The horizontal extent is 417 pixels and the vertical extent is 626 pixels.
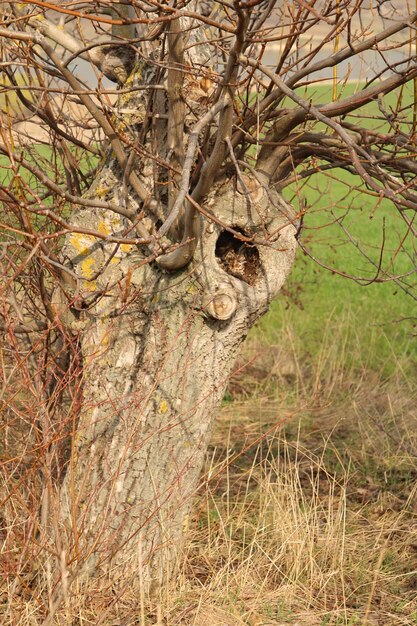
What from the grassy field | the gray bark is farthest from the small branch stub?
the grassy field

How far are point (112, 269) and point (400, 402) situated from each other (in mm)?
3244

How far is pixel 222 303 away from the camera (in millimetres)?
3285

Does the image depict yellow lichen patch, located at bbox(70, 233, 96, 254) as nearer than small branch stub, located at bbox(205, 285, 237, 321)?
No

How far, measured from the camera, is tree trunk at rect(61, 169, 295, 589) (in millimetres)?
3365

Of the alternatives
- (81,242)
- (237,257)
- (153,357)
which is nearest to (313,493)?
(153,357)

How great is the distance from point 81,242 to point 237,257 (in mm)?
660

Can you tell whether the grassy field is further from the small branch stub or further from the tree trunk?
the small branch stub

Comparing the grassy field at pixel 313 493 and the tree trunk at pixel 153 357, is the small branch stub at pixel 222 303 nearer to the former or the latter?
A: the tree trunk at pixel 153 357

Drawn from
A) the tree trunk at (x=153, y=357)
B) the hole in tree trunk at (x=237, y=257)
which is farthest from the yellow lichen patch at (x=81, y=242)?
the hole in tree trunk at (x=237, y=257)

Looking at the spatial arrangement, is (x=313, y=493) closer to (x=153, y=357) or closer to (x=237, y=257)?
(x=153, y=357)

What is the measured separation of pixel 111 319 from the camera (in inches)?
134

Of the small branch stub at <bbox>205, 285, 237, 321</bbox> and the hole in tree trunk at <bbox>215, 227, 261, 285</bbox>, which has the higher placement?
the hole in tree trunk at <bbox>215, 227, 261, 285</bbox>

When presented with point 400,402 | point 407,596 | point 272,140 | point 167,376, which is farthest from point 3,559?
→ point 400,402

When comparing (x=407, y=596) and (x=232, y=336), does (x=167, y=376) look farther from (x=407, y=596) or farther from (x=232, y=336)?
(x=407, y=596)
